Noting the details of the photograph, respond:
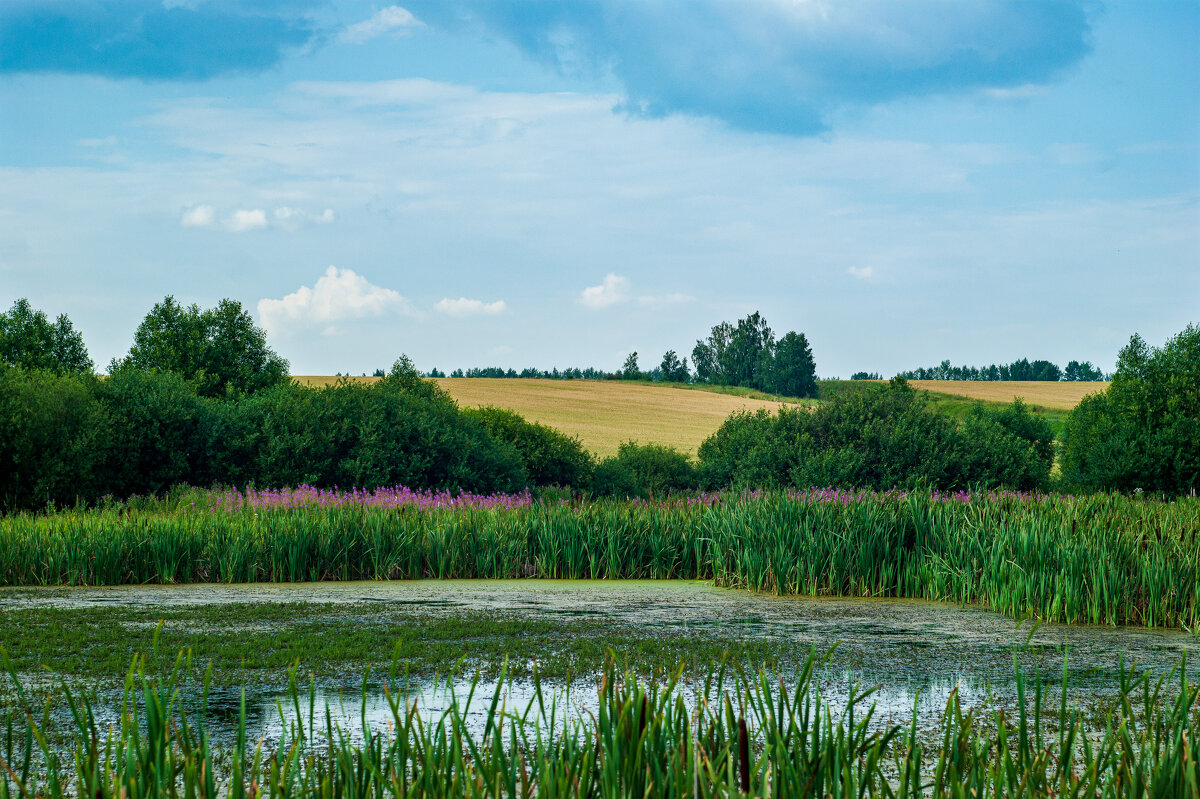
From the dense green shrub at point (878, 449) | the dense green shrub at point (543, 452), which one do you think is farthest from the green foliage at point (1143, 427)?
the dense green shrub at point (543, 452)

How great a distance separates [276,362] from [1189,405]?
89.5 feet

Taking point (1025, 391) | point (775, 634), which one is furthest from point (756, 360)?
point (775, 634)

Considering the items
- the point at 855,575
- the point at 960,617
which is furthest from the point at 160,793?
the point at 855,575

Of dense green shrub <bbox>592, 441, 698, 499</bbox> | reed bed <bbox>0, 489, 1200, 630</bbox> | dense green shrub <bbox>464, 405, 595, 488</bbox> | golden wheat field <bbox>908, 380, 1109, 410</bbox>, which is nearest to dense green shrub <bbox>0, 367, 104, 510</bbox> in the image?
reed bed <bbox>0, 489, 1200, 630</bbox>

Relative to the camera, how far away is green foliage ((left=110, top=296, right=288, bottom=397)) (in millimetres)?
33000

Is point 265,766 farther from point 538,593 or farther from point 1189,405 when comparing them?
point 1189,405

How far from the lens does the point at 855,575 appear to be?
374 inches

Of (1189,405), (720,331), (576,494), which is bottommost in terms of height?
(576,494)

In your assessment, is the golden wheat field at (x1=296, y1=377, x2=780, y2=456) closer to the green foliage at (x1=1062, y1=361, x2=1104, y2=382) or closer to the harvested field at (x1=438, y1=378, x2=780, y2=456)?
the harvested field at (x1=438, y1=378, x2=780, y2=456)

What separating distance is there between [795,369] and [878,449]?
204 ft

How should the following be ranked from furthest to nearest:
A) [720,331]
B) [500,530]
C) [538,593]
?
[720,331], [500,530], [538,593]

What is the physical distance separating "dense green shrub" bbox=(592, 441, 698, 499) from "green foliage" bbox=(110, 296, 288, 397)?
1270 cm

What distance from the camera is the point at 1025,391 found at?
6956cm

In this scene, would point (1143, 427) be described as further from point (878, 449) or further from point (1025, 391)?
point (1025, 391)
